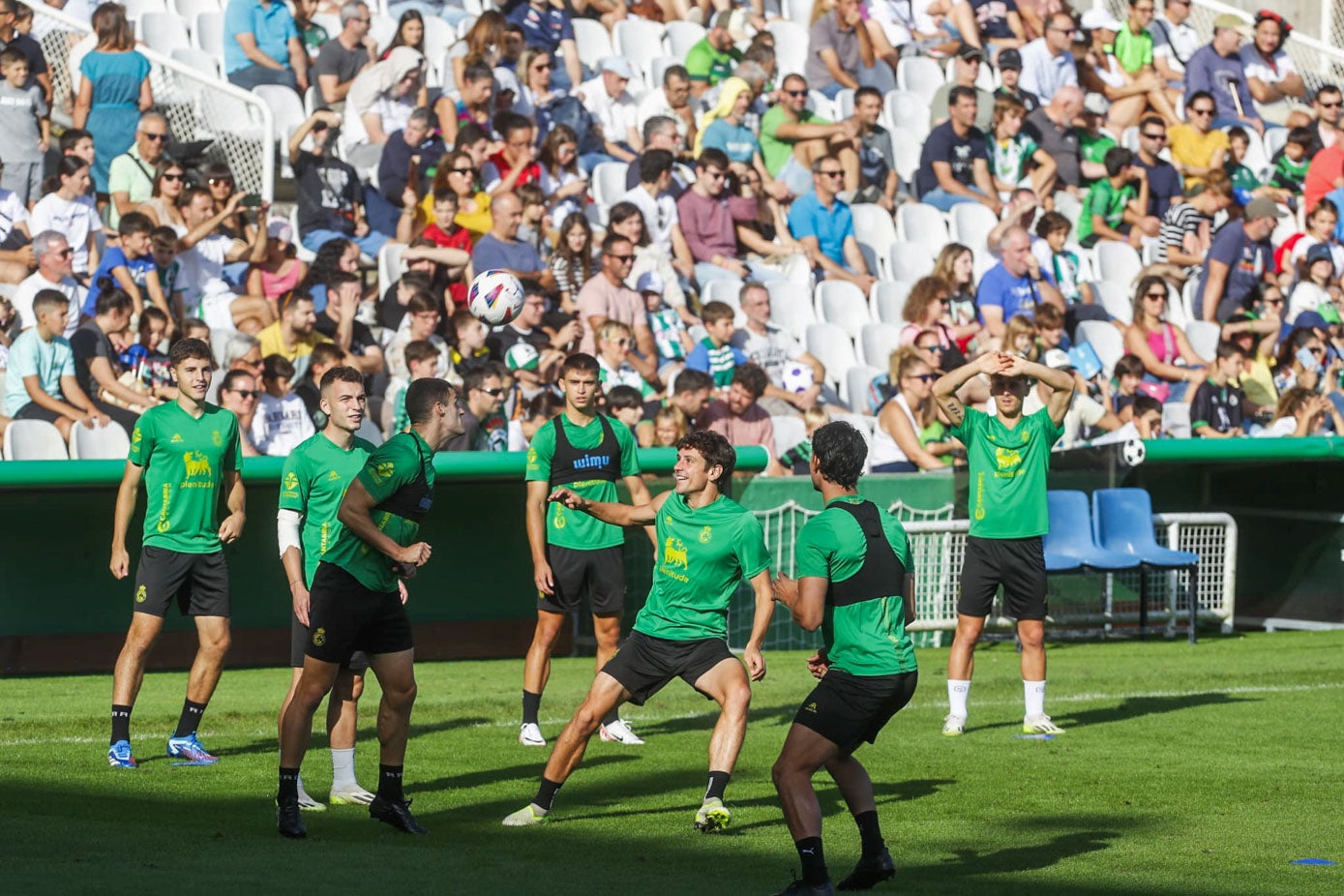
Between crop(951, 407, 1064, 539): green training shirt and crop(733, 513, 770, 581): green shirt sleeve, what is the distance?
342cm

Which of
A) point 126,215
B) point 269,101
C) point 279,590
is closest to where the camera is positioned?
point 279,590

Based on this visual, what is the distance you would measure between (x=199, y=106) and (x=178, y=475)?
830cm

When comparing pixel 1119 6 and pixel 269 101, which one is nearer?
pixel 269 101

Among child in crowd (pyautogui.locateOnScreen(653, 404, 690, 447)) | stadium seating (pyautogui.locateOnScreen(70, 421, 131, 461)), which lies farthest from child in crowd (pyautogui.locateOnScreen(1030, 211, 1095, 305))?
stadium seating (pyautogui.locateOnScreen(70, 421, 131, 461))

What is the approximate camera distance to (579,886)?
6828 mm

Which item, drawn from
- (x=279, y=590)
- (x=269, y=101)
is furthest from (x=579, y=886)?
(x=269, y=101)

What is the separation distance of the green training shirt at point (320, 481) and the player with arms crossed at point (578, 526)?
1819 mm

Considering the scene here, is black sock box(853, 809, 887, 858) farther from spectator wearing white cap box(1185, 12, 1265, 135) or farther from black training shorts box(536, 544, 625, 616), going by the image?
spectator wearing white cap box(1185, 12, 1265, 135)

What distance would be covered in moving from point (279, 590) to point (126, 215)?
3.40 m

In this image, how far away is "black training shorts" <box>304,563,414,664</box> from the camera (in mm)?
7723

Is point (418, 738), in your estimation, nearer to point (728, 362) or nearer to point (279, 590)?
point (279, 590)

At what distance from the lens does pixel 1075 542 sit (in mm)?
16016

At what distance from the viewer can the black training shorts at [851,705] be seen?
6.84m

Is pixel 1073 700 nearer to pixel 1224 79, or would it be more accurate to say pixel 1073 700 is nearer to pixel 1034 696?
pixel 1034 696
